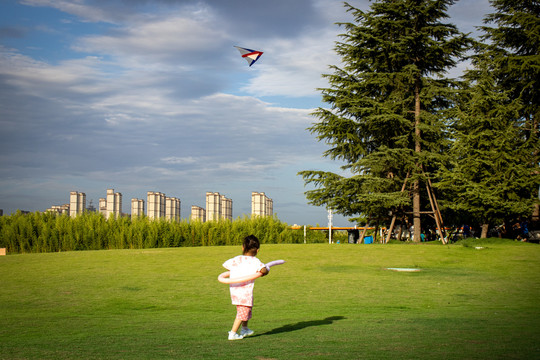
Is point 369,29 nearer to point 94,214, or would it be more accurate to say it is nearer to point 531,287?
point 94,214

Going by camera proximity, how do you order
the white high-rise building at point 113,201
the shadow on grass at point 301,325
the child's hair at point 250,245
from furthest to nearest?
the white high-rise building at point 113,201 → the shadow on grass at point 301,325 → the child's hair at point 250,245

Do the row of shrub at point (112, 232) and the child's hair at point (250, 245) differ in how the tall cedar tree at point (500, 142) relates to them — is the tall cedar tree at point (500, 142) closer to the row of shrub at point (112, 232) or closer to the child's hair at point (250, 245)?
the row of shrub at point (112, 232)

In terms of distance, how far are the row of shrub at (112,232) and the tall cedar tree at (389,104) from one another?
4799 mm

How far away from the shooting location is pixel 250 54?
62.6 ft

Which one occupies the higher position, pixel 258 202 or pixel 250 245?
pixel 258 202

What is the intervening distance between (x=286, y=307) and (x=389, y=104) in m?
23.3

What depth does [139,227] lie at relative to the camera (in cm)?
2873

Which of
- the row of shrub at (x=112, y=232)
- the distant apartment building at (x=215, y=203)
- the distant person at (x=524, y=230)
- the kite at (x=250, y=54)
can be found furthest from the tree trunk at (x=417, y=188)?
the distant apartment building at (x=215, y=203)

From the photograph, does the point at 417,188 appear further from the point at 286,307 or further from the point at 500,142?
the point at 286,307

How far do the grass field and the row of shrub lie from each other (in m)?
Answer: 6.98

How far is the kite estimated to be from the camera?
18797 millimetres

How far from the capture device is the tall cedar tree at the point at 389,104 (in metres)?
31.2

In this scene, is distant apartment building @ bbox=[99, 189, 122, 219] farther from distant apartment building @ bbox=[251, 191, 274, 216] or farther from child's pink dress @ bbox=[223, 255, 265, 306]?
child's pink dress @ bbox=[223, 255, 265, 306]

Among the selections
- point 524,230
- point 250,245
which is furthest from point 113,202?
point 250,245
